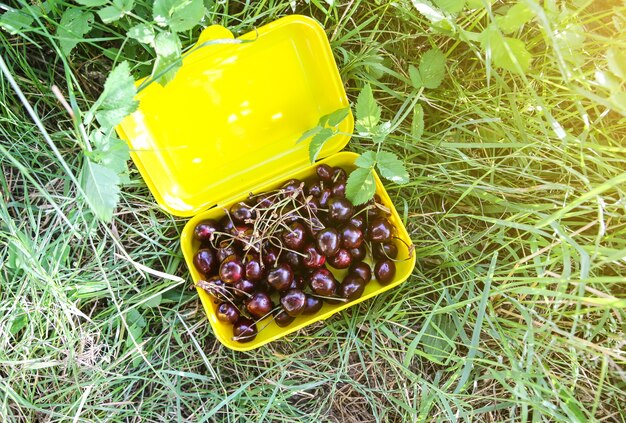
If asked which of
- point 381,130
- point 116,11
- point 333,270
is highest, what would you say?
point 116,11

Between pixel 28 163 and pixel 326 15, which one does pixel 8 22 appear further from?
A: pixel 326 15

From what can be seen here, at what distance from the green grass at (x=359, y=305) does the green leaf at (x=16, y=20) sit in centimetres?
6

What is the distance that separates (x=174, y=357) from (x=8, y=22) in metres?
1.00

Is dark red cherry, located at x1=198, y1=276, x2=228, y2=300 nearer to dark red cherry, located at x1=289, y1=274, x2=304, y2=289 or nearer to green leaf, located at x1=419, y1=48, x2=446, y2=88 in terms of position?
dark red cherry, located at x1=289, y1=274, x2=304, y2=289

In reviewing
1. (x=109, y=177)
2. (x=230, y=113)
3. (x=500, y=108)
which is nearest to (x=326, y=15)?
(x=230, y=113)

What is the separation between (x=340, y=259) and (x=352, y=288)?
0.08 m

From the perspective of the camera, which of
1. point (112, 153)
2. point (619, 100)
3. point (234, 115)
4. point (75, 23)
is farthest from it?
point (234, 115)

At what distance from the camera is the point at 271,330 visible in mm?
1417

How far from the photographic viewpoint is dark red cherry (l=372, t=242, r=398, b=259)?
4.51 feet

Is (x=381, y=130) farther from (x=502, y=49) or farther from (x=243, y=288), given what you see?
(x=243, y=288)

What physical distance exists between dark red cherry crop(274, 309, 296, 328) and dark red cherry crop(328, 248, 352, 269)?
18 centimetres

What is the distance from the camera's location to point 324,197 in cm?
139

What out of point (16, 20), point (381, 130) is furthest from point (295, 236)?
point (16, 20)

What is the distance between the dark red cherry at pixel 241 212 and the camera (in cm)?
138
